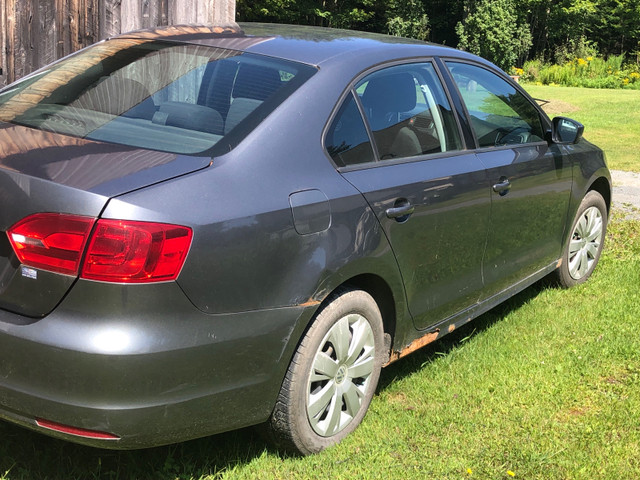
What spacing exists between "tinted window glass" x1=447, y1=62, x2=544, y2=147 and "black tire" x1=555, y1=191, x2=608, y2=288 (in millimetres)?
904

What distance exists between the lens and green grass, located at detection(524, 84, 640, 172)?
1230 centimetres

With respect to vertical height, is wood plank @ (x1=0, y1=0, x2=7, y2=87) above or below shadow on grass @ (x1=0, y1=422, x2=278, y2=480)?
above

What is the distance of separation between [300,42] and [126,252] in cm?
160

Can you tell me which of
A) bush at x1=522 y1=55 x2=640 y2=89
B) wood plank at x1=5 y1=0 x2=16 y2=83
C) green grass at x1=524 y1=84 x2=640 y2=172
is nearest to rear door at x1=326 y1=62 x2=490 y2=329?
wood plank at x1=5 y1=0 x2=16 y2=83

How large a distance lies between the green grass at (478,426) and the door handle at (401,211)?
3.13ft

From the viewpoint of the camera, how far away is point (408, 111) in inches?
151

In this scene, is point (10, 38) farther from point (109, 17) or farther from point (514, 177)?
point (514, 177)

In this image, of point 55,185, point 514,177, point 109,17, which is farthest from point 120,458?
point 109,17

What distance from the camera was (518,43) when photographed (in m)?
32.9

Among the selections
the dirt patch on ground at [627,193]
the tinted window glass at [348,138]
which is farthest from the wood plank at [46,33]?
the dirt patch on ground at [627,193]

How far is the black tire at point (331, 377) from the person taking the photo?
3.06 meters

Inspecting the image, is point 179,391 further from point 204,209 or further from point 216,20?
point 216,20

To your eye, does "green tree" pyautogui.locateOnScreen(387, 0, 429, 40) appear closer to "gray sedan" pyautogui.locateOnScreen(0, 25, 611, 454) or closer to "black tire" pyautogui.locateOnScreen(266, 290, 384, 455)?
"gray sedan" pyautogui.locateOnScreen(0, 25, 611, 454)

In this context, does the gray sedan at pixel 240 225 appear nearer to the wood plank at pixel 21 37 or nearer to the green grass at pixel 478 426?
the green grass at pixel 478 426
